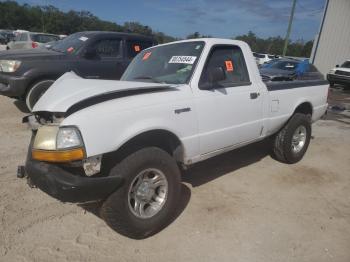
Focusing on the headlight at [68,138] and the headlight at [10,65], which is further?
the headlight at [10,65]

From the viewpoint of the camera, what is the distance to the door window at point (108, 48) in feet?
25.4

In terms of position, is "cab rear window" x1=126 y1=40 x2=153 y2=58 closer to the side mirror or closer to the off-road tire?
the side mirror

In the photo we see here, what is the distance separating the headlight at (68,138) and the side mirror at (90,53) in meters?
5.25

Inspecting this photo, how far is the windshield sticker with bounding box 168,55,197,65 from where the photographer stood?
144 inches

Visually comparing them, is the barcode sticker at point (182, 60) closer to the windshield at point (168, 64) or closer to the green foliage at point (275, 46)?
the windshield at point (168, 64)

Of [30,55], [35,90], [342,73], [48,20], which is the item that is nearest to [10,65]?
[30,55]

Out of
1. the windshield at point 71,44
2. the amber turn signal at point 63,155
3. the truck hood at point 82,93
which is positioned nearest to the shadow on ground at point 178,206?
the amber turn signal at point 63,155

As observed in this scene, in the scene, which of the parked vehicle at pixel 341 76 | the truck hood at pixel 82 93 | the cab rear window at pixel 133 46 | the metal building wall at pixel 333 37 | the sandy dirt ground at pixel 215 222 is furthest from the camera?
the metal building wall at pixel 333 37

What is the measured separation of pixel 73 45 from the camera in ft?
25.1

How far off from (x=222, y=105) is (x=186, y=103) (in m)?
0.57

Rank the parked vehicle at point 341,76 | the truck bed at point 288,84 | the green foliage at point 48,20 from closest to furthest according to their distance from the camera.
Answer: the truck bed at point 288,84 → the parked vehicle at point 341,76 → the green foliage at point 48,20

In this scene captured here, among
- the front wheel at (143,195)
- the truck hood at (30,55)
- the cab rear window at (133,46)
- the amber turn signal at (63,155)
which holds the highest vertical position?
the cab rear window at (133,46)

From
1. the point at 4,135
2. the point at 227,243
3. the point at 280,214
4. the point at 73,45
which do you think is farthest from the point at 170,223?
the point at 73,45

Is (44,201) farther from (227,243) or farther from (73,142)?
(227,243)
